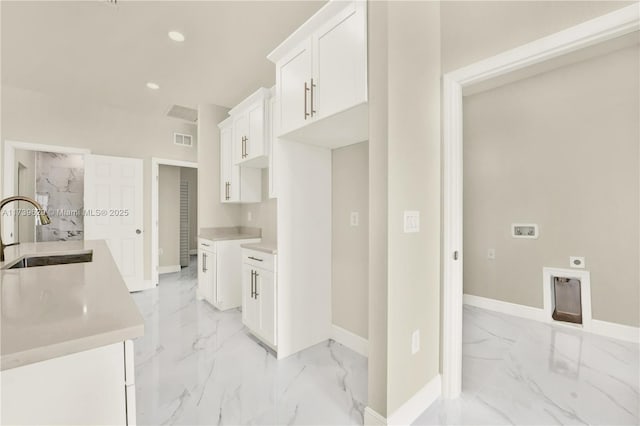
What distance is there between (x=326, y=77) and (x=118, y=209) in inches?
156

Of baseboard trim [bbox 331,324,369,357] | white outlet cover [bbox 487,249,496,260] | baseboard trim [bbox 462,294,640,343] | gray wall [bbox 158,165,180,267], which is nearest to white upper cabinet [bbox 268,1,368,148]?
baseboard trim [bbox 331,324,369,357]

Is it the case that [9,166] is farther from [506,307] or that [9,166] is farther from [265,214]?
[506,307]

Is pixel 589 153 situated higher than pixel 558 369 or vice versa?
pixel 589 153

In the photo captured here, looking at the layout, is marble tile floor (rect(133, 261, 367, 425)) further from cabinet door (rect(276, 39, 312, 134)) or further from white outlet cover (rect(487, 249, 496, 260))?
white outlet cover (rect(487, 249, 496, 260))

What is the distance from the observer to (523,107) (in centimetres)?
332

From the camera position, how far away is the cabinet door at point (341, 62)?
5.34 ft

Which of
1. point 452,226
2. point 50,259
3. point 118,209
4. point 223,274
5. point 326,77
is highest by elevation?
point 326,77

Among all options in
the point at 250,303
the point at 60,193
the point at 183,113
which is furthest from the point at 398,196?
the point at 60,193

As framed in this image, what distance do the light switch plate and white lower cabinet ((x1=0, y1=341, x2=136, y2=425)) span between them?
136 centimetres

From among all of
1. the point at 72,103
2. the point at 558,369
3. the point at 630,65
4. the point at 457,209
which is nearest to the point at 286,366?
the point at 457,209

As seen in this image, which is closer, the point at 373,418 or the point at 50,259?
the point at 373,418

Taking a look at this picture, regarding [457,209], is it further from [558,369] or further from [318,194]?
[558,369]

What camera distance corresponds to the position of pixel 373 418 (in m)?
1.52

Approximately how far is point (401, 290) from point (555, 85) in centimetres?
327
